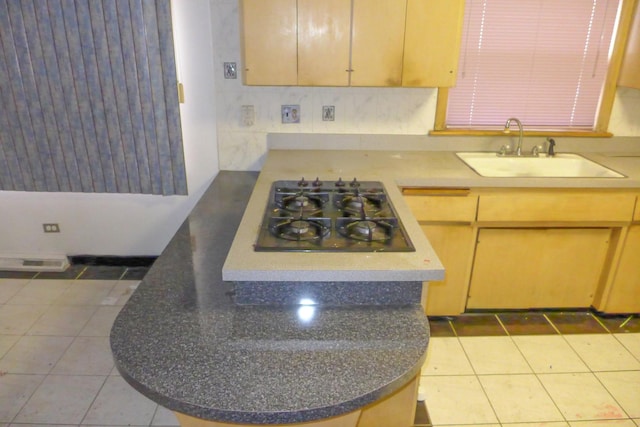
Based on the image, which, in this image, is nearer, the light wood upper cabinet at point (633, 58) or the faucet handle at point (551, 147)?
the light wood upper cabinet at point (633, 58)

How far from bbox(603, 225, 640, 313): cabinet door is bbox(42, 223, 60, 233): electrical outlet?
11.5 feet

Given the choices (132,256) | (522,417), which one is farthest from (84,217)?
(522,417)

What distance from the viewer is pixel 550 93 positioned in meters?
2.84

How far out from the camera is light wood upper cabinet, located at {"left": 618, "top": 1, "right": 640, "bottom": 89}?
2.61m

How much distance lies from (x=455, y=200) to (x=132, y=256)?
223cm

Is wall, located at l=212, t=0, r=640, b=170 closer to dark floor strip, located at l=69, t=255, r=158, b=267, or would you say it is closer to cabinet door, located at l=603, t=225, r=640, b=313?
cabinet door, located at l=603, t=225, r=640, b=313

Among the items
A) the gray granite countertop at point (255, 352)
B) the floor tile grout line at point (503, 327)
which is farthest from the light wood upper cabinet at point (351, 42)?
the floor tile grout line at point (503, 327)

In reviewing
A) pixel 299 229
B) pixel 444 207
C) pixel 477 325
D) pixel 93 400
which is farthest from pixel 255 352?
pixel 477 325

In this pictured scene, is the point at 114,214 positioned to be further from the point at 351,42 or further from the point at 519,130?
the point at 519,130

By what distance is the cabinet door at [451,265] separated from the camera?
2.46m

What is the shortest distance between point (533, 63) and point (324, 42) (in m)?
1.35

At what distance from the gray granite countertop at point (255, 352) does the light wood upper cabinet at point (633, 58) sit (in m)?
2.24

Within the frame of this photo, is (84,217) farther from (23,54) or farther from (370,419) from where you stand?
(370,419)

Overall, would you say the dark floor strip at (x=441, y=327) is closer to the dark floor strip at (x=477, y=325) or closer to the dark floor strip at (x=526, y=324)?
the dark floor strip at (x=477, y=325)
